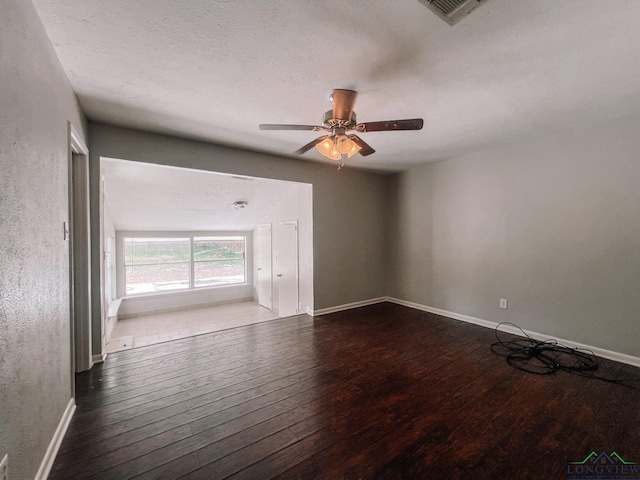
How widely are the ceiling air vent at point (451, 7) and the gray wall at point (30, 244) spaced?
184 cm

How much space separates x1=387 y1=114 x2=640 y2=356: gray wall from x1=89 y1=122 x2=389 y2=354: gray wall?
822 mm

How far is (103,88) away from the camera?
2061 millimetres

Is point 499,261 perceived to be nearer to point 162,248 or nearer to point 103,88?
point 103,88

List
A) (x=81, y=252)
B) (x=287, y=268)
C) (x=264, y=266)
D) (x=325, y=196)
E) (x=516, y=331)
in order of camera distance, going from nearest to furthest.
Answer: (x=81, y=252), (x=516, y=331), (x=325, y=196), (x=287, y=268), (x=264, y=266)

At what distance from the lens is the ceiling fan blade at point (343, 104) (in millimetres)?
2027

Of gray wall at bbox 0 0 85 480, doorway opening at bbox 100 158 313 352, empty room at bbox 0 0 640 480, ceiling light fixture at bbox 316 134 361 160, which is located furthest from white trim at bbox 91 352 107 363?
ceiling light fixture at bbox 316 134 361 160

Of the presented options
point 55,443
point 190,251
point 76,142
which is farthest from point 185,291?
point 55,443

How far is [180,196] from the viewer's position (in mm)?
4480

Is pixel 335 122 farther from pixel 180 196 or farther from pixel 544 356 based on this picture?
pixel 180 196

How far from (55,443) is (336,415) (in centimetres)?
169

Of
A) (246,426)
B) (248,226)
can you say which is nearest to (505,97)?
(246,426)

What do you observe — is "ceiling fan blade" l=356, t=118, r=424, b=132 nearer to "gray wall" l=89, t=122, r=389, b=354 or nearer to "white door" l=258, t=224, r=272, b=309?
"gray wall" l=89, t=122, r=389, b=354

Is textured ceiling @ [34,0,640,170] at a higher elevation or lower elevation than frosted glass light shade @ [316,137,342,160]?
higher

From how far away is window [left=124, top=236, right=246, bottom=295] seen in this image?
6.23 meters
